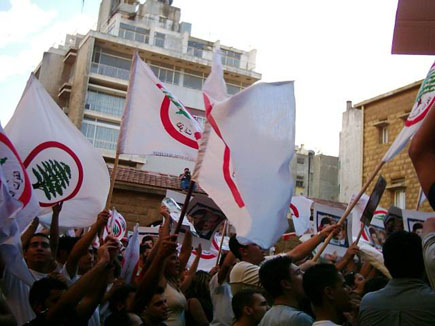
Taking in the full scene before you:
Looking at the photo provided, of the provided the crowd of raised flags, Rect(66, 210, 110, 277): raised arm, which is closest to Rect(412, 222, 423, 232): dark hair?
the crowd of raised flags

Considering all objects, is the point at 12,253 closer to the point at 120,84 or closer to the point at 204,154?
the point at 204,154

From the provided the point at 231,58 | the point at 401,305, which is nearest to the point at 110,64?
the point at 231,58

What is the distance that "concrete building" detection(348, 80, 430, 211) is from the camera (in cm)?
2178

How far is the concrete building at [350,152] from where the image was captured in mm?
25844

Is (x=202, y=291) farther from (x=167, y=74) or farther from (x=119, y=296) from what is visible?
(x=167, y=74)

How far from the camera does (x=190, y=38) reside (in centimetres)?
4291

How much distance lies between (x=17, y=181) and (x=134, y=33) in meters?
37.9

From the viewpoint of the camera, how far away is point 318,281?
335 cm

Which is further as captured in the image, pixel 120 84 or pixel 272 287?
pixel 120 84

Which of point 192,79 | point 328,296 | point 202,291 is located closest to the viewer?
point 328,296

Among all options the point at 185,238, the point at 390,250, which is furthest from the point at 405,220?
the point at 390,250

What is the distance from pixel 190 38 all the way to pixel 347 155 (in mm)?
19833

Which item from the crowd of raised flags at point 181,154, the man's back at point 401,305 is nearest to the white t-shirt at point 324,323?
the man's back at point 401,305

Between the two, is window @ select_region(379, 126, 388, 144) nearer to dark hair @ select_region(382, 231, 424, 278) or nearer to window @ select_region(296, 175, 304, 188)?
window @ select_region(296, 175, 304, 188)
